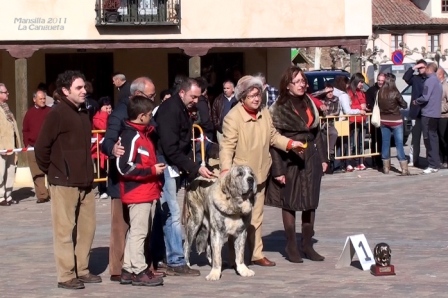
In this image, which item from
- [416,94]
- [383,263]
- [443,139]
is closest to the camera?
[383,263]

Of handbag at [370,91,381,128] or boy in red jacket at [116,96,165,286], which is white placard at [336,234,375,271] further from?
handbag at [370,91,381,128]

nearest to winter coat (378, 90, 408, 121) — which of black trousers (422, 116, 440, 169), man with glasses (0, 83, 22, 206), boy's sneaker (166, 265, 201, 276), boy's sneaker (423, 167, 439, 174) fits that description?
black trousers (422, 116, 440, 169)

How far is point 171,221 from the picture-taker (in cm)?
1080

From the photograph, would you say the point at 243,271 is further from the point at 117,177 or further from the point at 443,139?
the point at 443,139

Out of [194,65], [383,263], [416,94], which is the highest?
[194,65]

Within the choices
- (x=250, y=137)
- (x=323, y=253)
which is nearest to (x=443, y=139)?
(x=323, y=253)

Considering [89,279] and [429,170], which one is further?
[429,170]

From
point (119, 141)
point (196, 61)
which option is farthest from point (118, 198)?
point (196, 61)

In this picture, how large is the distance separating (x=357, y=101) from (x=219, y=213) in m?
11.3

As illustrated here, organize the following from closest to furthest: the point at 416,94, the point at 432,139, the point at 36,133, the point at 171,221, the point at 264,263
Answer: the point at 171,221 < the point at 264,263 < the point at 36,133 < the point at 432,139 < the point at 416,94

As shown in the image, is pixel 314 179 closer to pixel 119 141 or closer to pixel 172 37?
pixel 119 141

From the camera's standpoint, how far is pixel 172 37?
81.5ft

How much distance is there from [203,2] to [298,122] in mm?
13943

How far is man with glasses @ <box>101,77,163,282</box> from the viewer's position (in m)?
10.3
